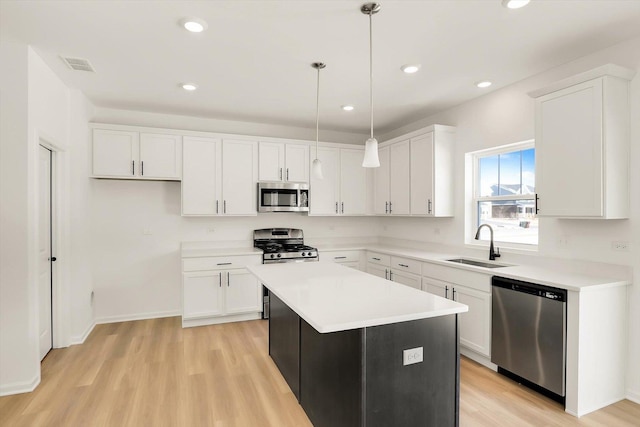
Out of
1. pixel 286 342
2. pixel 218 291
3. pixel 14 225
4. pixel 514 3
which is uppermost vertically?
pixel 514 3

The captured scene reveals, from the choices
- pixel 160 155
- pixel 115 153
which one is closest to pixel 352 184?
pixel 160 155

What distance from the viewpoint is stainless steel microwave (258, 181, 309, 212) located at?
4758mm

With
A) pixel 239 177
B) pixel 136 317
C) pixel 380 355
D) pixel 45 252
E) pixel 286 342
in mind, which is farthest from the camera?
pixel 239 177

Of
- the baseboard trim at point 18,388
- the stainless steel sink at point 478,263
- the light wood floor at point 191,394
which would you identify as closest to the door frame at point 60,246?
the light wood floor at point 191,394

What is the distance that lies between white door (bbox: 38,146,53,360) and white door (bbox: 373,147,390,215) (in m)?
3.94

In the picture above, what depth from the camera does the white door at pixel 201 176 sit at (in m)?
4.43

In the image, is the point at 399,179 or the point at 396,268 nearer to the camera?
the point at 396,268

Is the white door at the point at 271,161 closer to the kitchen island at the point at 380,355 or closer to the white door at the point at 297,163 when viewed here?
the white door at the point at 297,163

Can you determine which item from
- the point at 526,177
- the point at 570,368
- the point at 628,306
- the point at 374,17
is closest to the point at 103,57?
the point at 374,17

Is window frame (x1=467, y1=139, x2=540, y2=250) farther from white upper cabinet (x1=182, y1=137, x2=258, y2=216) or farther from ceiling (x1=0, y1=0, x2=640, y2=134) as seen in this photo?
white upper cabinet (x1=182, y1=137, x2=258, y2=216)

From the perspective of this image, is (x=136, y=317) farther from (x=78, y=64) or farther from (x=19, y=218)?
(x=78, y=64)

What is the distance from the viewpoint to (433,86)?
3553 millimetres

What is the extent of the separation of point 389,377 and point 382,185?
11.9 ft

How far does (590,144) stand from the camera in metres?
2.57
